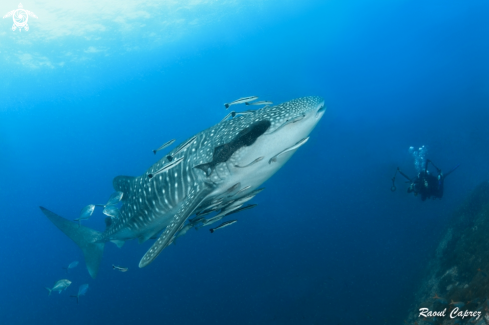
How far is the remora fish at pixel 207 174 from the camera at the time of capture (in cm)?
352

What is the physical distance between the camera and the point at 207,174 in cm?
429

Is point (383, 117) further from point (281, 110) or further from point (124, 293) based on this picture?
point (281, 110)

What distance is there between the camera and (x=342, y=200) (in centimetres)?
3959

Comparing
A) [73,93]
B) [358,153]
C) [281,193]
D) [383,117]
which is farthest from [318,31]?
[73,93]

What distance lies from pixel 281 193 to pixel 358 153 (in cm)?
1912

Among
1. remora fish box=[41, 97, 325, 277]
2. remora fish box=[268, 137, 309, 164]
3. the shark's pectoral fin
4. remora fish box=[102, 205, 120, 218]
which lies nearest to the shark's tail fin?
remora fish box=[41, 97, 325, 277]

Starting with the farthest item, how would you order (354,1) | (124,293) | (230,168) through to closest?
(354,1), (124,293), (230,168)

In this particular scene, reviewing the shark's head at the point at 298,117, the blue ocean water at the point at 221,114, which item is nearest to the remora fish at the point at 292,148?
the shark's head at the point at 298,117

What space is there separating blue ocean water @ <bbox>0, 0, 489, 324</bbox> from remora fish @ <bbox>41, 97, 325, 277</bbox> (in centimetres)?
594

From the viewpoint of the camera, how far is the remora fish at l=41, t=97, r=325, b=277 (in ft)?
11.6

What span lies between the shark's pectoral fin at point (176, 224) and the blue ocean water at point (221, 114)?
6.65 metres

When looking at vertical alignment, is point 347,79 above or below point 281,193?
above

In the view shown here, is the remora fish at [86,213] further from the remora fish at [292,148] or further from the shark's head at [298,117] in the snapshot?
the shark's head at [298,117]

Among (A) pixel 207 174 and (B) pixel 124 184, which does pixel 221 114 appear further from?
(A) pixel 207 174
